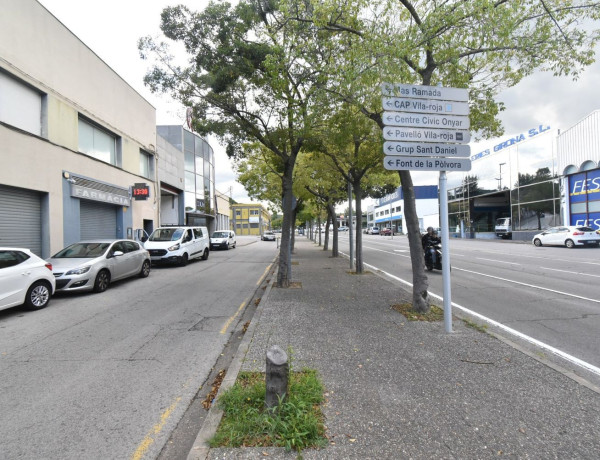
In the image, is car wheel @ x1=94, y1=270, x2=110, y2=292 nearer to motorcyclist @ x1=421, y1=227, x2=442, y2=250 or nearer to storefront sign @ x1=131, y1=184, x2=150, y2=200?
storefront sign @ x1=131, y1=184, x2=150, y2=200

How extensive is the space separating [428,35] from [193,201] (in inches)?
1095

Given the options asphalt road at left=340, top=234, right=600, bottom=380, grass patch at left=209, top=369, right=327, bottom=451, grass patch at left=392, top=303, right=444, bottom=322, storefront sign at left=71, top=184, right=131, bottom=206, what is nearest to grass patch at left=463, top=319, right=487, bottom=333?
grass patch at left=392, top=303, right=444, bottom=322

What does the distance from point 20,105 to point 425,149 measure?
1327 centimetres

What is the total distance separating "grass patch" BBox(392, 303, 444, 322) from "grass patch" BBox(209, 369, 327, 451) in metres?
3.26

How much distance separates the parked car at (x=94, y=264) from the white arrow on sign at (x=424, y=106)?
Result: 833cm

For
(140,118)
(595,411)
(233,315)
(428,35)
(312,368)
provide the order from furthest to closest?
(140,118) → (233,315) → (428,35) → (312,368) → (595,411)

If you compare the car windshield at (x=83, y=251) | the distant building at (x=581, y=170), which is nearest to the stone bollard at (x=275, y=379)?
the car windshield at (x=83, y=251)

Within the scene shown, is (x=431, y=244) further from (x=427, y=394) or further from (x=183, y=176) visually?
(x=183, y=176)

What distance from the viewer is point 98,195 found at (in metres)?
15.5

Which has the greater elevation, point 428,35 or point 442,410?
point 428,35

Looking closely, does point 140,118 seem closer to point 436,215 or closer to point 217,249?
point 217,249

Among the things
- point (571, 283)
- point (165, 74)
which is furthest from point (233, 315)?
point (571, 283)

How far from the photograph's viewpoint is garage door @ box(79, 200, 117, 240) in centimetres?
1505

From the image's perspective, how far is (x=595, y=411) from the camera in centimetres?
308
